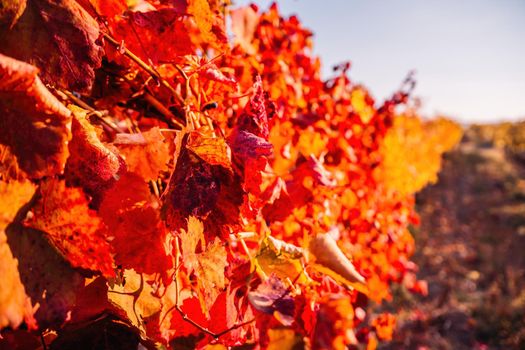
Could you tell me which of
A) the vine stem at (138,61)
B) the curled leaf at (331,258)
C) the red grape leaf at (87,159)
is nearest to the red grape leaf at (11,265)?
the red grape leaf at (87,159)

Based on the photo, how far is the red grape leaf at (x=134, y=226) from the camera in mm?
875

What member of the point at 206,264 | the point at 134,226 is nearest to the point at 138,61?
the point at 134,226

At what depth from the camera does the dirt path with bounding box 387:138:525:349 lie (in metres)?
6.64

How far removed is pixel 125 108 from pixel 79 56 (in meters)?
0.58

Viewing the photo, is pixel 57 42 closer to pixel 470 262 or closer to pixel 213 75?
pixel 213 75

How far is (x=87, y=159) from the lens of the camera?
2.55ft

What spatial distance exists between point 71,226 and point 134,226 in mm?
246

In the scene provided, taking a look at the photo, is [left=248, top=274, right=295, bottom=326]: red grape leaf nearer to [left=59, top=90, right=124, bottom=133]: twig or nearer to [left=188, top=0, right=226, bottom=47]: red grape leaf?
[left=59, top=90, right=124, bottom=133]: twig

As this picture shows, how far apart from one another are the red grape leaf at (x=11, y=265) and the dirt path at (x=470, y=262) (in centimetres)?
637

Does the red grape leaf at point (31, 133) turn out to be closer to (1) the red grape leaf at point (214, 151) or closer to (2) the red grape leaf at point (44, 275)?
(2) the red grape leaf at point (44, 275)

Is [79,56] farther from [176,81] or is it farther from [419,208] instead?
[419,208]

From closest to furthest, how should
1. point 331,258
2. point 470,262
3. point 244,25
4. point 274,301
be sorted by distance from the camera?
point 274,301 < point 331,258 < point 244,25 < point 470,262

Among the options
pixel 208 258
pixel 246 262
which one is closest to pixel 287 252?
pixel 246 262

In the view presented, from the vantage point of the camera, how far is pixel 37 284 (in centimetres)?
61
